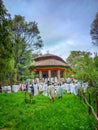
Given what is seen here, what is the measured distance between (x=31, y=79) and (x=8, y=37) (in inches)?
956

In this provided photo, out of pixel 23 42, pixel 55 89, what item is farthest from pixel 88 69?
pixel 23 42

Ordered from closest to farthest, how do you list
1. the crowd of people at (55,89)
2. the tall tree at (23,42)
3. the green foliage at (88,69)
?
the green foliage at (88,69) < the crowd of people at (55,89) < the tall tree at (23,42)

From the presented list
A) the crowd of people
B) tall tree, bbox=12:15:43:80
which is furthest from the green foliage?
tall tree, bbox=12:15:43:80

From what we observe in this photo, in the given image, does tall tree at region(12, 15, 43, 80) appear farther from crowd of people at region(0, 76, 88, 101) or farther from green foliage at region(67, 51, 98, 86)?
green foliage at region(67, 51, 98, 86)

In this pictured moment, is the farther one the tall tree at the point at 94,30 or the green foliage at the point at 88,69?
the tall tree at the point at 94,30

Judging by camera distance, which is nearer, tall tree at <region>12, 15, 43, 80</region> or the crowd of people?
the crowd of people

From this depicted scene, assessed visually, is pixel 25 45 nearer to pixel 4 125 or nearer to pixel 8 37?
pixel 8 37

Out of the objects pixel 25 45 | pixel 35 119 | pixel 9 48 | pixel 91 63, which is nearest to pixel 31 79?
pixel 25 45

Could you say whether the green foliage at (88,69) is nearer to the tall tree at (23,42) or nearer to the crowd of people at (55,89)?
the crowd of people at (55,89)

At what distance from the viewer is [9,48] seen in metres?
15.4

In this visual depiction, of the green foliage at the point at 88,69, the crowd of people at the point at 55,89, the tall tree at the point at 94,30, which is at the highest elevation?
the tall tree at the point at 94,30

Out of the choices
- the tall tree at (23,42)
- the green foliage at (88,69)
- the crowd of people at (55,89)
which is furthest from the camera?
the tall tree at (23,42)

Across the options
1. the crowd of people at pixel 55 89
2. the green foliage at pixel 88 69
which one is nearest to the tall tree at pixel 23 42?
the crowd of people at pixel 55 89

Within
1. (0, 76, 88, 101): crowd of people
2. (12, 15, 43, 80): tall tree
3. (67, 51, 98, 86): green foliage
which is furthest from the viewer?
(12, 15, 43, 80): tall tree
